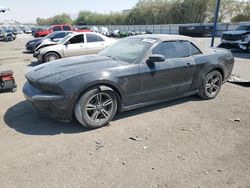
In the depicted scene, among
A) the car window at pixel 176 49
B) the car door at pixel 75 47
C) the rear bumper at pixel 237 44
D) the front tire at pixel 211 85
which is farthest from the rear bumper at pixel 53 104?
the rear bumper at pixel 237 44

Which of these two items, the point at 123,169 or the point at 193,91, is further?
the point at 193,91

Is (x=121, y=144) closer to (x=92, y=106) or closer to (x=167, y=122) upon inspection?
(x=92, y=106)

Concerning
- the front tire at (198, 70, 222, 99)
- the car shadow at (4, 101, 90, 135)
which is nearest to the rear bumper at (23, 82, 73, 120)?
the car shadow at (4, 101, 90, 135)

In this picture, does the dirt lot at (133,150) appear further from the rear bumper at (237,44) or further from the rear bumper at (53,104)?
the rear bumper at (237,44)

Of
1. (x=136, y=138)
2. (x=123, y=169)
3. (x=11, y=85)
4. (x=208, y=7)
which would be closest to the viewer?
(x=123, y=169)

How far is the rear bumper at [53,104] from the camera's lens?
12.1 ft

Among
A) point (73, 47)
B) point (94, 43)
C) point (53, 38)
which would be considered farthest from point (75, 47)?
point (53, 38)

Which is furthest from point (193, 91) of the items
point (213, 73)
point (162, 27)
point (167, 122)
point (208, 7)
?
point (208, 7)

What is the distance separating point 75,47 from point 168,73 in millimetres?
6651

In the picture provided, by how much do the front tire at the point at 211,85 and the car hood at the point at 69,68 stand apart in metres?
2.13

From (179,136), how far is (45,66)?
279 cm

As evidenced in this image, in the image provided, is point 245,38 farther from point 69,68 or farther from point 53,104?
point 53,104

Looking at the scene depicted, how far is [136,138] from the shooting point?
374 cm

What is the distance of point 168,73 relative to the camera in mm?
4621
